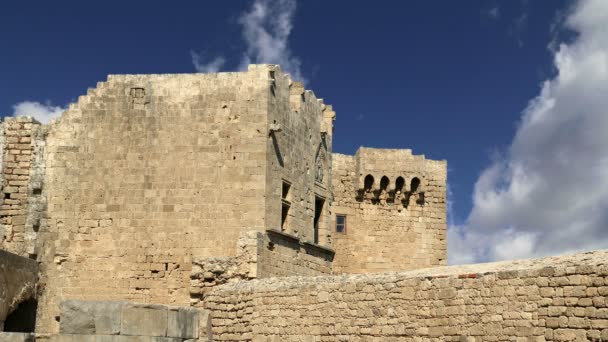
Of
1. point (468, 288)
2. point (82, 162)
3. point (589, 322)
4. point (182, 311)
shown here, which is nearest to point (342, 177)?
point (82, 162)

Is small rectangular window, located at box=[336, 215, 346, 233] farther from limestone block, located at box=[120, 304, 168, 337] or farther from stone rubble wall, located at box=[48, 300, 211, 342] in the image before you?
limestone block, located at box=[120, 304, 168, 337]

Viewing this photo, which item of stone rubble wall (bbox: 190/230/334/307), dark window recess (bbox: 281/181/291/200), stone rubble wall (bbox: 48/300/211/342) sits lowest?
stone rubble wall (bbox: 48/300/211/342)

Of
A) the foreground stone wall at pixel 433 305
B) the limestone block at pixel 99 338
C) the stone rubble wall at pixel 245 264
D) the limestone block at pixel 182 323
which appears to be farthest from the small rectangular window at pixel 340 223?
the limestone block at pixel 99 338

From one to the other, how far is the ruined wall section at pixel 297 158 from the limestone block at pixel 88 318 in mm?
9670

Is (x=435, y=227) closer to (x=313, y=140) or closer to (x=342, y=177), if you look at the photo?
(x=342, y=177)

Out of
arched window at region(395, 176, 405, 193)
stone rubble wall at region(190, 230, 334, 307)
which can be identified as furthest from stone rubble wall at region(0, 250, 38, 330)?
arched window at region(395, 176, 405, 193)

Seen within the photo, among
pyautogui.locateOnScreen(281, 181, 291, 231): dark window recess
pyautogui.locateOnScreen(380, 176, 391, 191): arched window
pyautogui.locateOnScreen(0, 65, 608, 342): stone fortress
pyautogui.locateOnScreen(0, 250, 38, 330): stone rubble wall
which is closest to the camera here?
pyautogui.locateOnScreen(0, 250, 38, 330): stone rubble wall

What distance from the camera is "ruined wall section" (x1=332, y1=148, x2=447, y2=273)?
2247 cm

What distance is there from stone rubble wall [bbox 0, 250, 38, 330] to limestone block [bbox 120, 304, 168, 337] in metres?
0.93

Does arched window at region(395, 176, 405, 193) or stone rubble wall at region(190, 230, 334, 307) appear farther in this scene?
arched window at region(395, 176, 405, 193)

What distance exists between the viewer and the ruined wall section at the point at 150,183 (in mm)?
16625

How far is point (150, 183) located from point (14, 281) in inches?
402

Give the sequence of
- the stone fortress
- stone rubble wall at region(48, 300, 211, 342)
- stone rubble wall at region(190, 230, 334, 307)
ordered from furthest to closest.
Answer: the stone fortress < stone rubble wall at region(190, 230, 334, 307) < stone rubble wall at region(48, 300, 211, 342)

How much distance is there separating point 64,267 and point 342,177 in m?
8.65
